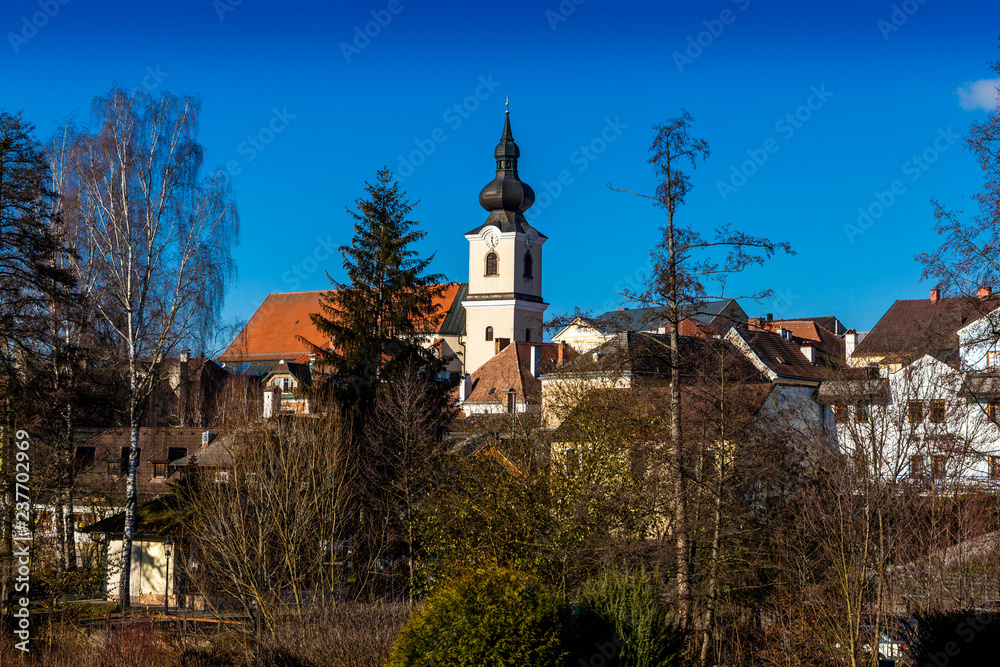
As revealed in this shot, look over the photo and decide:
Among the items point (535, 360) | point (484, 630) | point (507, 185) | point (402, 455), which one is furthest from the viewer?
point (507, 185)

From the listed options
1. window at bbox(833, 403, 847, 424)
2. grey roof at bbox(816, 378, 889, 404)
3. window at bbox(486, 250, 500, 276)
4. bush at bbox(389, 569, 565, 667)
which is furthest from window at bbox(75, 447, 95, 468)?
window at bbox(486, 250, 500, 276)

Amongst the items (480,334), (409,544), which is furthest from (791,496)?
(480,334)

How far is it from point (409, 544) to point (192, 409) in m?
40.6

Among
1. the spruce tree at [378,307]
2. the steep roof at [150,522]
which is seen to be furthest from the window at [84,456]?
the spruce tree at [378,307]

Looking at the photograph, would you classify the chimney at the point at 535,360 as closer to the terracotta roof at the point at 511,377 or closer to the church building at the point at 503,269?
the terracotta roof at the point at 511,377

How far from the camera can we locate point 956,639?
576 inches

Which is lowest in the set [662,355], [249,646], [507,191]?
[249,646]

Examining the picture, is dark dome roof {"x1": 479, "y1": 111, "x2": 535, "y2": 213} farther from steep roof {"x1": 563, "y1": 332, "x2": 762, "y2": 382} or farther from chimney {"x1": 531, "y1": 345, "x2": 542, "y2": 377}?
steep roof {"x1": 563, "y1": 332, "x2": 762, "y2": 382}

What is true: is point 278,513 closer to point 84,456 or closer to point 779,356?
point 84,456

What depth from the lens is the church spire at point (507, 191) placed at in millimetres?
79012

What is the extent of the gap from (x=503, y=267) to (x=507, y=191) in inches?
248

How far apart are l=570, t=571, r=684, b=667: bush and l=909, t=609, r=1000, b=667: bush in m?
Answer: 4.51

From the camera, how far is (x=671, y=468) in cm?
1709

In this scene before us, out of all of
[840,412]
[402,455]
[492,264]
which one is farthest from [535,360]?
[402,455]
